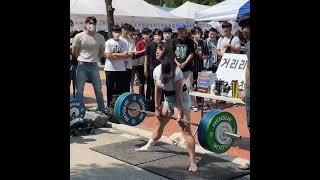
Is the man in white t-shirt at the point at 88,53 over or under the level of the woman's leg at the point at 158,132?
over

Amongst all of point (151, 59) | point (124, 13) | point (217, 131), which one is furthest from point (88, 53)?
point (124, 13)

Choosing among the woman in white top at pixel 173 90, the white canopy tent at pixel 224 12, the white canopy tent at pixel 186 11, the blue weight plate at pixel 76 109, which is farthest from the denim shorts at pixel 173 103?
the white canopy tent at pixel 186 11

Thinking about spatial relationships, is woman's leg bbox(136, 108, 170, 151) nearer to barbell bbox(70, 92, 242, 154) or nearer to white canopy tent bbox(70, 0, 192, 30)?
barbell bbox(70, 92, 242, 154)

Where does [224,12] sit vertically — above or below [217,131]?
above

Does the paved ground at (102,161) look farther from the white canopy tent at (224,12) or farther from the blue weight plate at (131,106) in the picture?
the white canopy tent at (224,12)

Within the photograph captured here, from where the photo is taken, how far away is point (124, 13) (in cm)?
2034

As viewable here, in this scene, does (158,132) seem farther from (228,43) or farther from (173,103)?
(228,43)

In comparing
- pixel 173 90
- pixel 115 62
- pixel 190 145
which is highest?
pixel 115 62

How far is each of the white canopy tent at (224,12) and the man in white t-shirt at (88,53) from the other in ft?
32.2

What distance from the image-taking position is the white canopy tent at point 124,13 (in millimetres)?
19059

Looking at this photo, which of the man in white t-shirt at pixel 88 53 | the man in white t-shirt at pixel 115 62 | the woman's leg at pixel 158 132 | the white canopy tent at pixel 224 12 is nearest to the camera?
the woman's leg at pixel 158 132

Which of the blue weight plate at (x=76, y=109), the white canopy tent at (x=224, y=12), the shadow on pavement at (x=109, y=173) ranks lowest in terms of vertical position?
the shadow on pavement at (x=109, y=173)

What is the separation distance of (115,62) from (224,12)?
10.1 m
